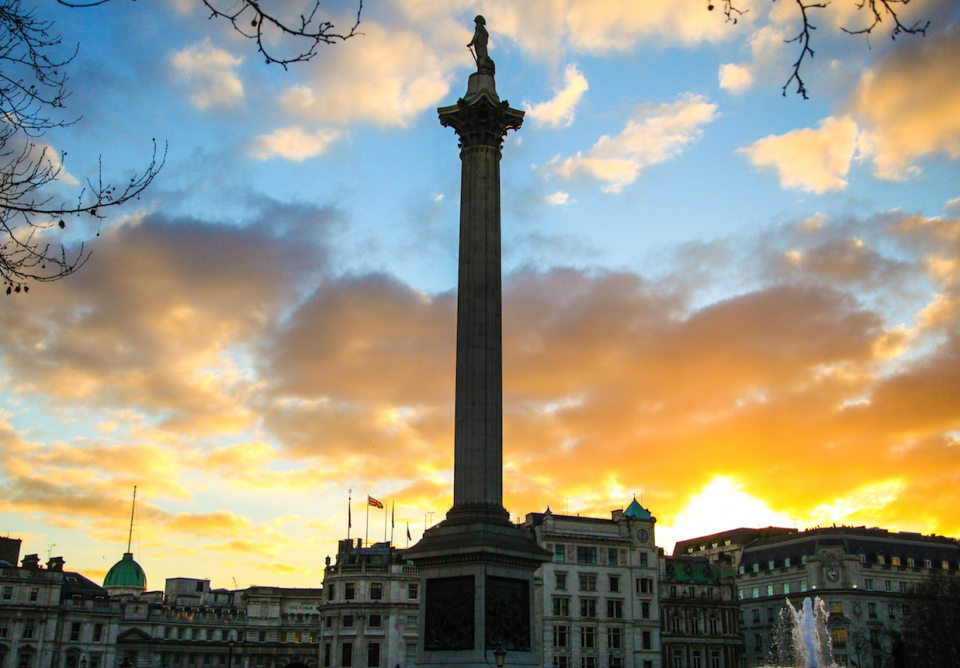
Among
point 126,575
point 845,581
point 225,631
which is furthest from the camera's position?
point 126,575

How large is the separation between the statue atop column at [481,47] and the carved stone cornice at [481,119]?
3.17m

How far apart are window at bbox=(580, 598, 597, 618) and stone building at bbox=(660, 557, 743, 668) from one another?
10367 millimetres

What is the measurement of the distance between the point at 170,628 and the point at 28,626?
18.7m

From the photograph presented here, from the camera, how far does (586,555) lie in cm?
9750

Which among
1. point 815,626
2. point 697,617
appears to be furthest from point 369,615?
point 815,626

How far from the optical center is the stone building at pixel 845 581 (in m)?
110

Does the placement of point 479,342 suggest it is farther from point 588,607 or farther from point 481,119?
point 588,607

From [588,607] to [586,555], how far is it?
5.38 meters

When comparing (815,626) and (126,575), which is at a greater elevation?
(126,575)

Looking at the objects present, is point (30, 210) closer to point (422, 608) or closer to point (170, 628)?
point (422, 608)

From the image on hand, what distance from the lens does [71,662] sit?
105m

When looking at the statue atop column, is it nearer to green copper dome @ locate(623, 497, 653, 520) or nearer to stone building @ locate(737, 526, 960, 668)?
green copper dome @ locate(623, 497, 653, 520)

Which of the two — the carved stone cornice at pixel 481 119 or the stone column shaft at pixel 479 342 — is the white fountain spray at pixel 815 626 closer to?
the stone column shaft at pixel 479 342

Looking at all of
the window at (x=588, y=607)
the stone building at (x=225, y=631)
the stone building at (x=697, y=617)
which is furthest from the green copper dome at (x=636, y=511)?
the stone building at (x=225, y=631)
